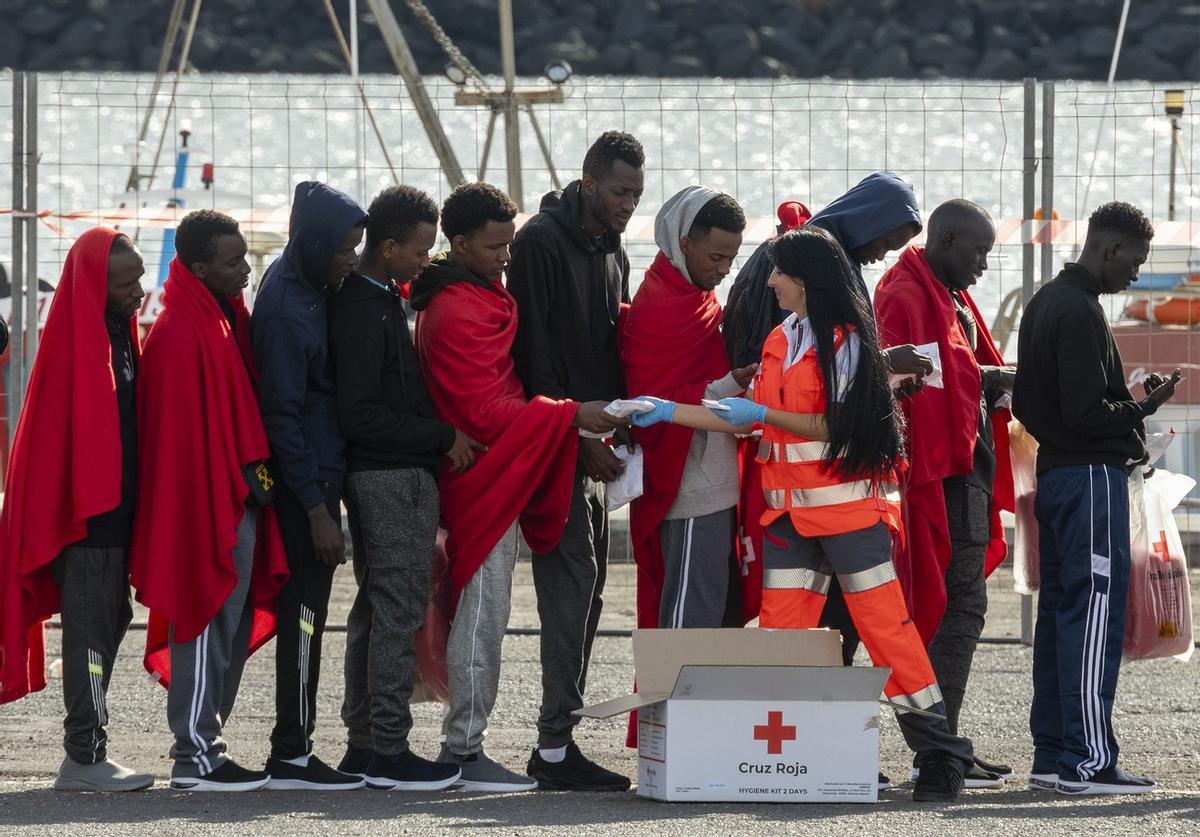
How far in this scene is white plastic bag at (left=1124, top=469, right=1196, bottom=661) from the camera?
6.21 metres

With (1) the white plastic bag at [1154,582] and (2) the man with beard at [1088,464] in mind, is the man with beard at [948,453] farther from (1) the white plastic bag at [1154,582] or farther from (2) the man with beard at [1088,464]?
(1) the white plastic bag at [1154,582]

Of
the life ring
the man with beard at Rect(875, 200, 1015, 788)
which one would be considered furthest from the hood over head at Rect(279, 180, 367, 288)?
the life ring

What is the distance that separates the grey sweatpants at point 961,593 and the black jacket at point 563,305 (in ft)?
3.79

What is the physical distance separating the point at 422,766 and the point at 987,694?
2.71m

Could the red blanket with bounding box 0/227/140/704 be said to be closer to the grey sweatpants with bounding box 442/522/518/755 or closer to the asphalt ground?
the asphalt ground

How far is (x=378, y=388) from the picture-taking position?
581 centimetres

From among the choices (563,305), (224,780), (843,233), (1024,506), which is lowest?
(224,780)

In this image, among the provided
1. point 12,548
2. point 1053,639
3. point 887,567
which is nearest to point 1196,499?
point 1053,639

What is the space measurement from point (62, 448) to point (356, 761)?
127 centimetres

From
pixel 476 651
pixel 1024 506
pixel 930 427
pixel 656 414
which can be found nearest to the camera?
pixel 656 414

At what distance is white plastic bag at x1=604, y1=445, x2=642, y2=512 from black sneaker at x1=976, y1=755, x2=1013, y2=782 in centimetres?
140

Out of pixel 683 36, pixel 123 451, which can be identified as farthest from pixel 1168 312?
pixel 683 36

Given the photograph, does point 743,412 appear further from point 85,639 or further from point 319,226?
point 85,639

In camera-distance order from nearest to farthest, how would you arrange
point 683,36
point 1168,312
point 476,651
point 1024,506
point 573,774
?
point 476,651
point 573,774
point 1024,506
point 1168,312
point 683,36
